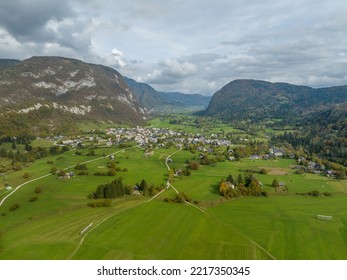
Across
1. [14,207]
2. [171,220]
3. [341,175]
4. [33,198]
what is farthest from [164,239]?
[341,175]

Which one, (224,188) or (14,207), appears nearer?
(14,207)

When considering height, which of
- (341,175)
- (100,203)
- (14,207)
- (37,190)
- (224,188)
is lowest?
(341,175)

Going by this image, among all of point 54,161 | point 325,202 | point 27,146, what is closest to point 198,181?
point 325,202

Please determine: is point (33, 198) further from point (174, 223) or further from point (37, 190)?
point (174, 223)

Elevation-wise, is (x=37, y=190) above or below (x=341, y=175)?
above

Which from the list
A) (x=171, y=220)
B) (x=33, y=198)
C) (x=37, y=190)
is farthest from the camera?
(x=37, y=190)

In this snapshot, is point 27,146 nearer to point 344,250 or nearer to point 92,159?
point 92,159

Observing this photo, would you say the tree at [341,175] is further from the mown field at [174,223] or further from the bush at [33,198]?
the bush at [33,198]

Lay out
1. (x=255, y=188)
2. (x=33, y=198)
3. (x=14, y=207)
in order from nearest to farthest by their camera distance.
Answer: (x=14, y=207) < (x=33, y=198) < (x=255, y=188)
